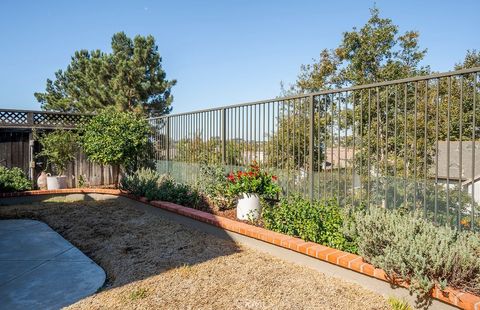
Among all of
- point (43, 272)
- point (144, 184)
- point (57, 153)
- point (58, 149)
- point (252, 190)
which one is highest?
point (58, 149)

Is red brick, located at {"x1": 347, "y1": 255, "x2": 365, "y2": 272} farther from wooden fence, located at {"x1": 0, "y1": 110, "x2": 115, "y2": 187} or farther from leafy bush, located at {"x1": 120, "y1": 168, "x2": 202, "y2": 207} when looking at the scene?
wooden fence, located at {"x1": 0, "y1": 110, "x2": 115, "y2": 187}

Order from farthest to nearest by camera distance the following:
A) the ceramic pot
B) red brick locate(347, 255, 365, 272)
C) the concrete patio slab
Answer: the ceramic pot
red brick locate(347, 255, 365, 272)
the concrete patio slab

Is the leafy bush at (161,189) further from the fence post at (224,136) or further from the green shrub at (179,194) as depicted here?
the fence post at (224,136)

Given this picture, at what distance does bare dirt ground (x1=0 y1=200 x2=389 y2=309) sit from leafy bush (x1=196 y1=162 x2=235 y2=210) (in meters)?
0.98

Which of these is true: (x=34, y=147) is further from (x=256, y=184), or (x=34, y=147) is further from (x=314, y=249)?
(x=314, y=249)

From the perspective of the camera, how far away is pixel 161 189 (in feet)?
23.1

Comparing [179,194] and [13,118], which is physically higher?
[13,118]

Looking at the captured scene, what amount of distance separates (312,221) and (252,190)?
1.33 m

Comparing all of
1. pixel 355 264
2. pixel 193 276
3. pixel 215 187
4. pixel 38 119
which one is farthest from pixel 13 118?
pixel 355 264

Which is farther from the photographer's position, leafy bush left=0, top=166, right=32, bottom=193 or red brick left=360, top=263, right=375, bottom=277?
leafy bush left=0, top=166, right=32, bottom=193

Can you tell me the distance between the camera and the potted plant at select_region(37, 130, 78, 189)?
30.5ft

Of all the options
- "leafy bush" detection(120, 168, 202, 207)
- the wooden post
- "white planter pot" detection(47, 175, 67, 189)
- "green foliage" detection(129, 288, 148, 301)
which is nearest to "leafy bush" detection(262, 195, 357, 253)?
"green foliage" detection(129, 288, 148, 301)

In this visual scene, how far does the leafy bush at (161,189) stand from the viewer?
6602 mm

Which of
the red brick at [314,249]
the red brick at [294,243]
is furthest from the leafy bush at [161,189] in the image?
the red brick at [314,249]
